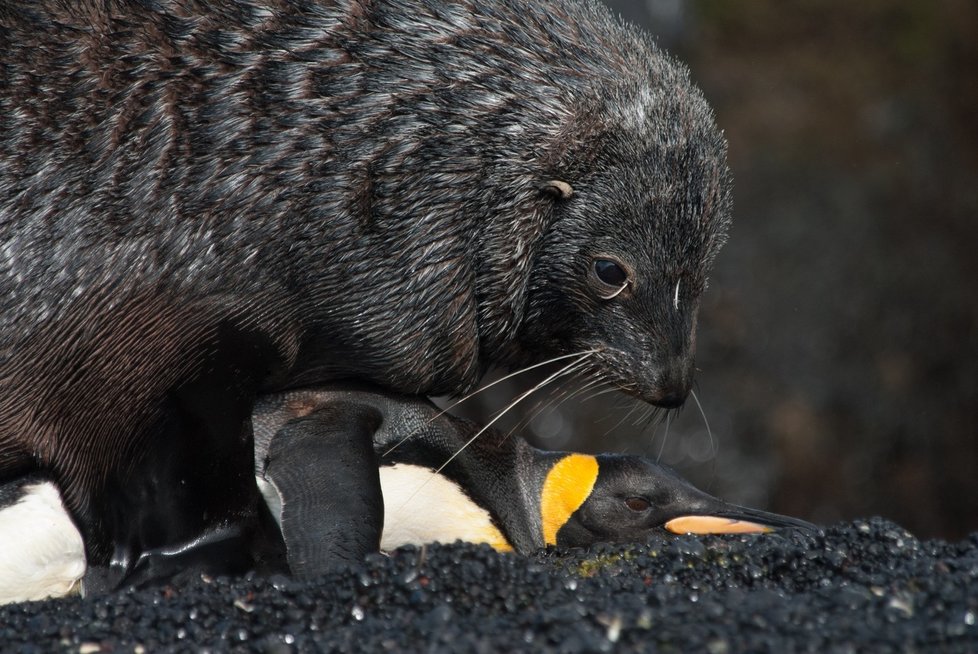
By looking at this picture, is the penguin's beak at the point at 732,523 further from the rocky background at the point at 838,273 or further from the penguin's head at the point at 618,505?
the rocky background at the point at 838,273

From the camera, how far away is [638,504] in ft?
21.6

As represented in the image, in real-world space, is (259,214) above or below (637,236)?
below

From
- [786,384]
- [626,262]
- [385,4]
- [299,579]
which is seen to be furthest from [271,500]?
[786,384]


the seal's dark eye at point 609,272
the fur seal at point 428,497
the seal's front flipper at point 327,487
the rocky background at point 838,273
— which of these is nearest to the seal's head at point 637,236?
the seal's dark eye at point 609,272

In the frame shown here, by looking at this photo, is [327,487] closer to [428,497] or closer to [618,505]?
[428,497]

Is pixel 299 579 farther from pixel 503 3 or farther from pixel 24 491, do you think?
pixel 503 3

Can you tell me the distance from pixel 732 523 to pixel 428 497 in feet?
5.15

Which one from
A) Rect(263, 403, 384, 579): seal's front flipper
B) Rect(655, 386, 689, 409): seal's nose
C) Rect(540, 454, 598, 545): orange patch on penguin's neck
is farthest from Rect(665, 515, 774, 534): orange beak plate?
Rect(263, 403, 384, 579): seal's front flipper

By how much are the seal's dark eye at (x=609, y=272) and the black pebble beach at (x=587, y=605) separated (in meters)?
1.41

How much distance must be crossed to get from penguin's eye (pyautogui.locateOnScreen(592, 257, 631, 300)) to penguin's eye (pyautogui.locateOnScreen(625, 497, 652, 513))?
116 centimetres

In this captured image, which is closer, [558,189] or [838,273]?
[558,189]

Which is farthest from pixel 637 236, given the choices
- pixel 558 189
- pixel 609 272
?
pixel 558 189

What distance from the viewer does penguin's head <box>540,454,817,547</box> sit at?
651cm

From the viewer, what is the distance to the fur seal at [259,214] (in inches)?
218
